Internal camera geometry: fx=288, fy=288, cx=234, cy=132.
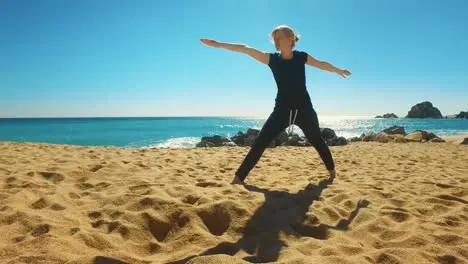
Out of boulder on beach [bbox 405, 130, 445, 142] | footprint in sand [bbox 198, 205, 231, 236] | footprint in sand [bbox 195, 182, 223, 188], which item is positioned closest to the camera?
footprint in sand [bbox 198, 205, 231, 236]

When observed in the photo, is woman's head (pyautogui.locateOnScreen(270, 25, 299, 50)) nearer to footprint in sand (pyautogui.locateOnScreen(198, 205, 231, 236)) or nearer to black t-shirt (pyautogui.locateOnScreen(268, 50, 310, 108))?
black t-shirt (pyautogui.locateOnScreen(268, 50, 310, 108))

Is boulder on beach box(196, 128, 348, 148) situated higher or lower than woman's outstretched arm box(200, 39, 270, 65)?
lower

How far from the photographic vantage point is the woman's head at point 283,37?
397 centimetres

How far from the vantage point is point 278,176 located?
495 cm

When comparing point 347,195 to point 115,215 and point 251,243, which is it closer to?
point 251,243

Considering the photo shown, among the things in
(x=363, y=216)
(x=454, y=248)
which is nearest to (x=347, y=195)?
(x=363, y=216)

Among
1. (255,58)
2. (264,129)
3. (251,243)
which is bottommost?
(251,243)

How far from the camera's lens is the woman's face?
397 centimetres

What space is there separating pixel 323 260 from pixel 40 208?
8.91 feet

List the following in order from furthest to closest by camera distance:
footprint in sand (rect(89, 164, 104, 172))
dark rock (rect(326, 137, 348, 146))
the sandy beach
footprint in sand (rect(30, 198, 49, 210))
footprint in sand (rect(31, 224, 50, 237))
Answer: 1. dark rock (rect(326, 137, 348, 146))
2. footprint in sand (rect(89, 164, 104, 172))
3. footprint in sand (rect(30, 198, 49, 210))
4. footprint in sand (rect(31, 224, 50, 237))
5. the sandy beach

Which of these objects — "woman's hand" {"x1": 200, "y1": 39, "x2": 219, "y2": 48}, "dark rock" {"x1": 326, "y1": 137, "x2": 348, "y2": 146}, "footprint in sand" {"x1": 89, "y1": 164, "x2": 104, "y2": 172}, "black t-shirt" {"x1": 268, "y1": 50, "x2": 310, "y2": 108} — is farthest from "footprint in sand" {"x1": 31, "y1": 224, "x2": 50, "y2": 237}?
"dark rock" {"x1": 326, "y1": 137, "x2": 348, "y2": 146}

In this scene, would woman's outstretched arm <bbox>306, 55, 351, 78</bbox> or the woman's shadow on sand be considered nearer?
the woman's shadow on sand

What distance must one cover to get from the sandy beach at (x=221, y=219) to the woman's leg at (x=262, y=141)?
24cm

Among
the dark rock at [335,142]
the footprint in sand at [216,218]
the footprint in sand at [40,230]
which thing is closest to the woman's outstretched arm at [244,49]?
the footprint in sand at [216,218]
